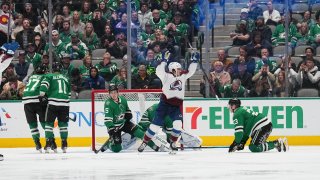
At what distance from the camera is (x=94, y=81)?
20.4 meters

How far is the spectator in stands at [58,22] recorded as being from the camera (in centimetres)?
2069

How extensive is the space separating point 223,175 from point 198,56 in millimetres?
8249

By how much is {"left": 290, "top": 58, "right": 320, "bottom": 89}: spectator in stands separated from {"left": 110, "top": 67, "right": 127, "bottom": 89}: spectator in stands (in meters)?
3.11

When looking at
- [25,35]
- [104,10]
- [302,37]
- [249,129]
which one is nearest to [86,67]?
[104,10]

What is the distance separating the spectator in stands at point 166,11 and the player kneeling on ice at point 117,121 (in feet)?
11.3

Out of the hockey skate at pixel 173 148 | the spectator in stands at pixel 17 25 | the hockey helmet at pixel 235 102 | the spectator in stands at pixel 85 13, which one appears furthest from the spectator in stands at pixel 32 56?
the hockey helmet at pixel 235 102

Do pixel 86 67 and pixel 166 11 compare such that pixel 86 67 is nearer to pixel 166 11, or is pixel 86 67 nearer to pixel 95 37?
pixel 95 37

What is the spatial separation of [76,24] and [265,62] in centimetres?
393

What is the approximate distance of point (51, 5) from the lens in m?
20.5

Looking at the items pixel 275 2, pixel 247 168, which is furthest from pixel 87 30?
pixel 247 168

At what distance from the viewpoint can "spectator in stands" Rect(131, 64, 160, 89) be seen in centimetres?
1998

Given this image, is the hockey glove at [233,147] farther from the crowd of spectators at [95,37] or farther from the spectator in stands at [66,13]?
the spectator in stands at [66,13]

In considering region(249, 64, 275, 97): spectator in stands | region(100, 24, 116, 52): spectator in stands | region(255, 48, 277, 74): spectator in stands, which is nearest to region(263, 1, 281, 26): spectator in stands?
region(255, 48, 277, 74): spectator in stands

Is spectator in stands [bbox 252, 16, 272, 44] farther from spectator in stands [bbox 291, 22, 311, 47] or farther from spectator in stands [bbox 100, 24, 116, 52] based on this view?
spectator in stands [bbox 100, 24, 116, 52]
